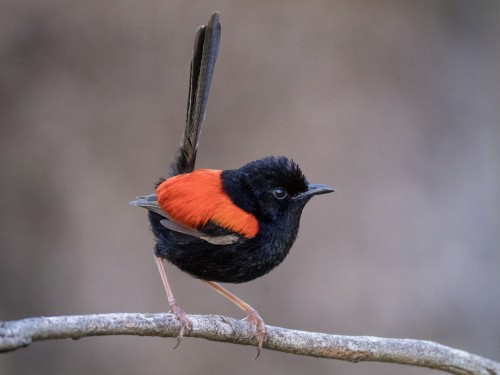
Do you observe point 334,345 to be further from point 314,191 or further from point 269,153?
point 269,153

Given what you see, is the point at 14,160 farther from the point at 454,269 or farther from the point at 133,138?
the point at 454,269

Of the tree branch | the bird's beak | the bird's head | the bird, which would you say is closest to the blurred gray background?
the bird

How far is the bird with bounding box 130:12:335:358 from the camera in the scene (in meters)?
4.52

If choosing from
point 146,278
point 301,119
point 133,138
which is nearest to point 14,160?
point 133,138

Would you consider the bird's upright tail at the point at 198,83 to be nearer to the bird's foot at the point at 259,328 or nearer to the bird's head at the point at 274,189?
the bird's head at the point at 274,189

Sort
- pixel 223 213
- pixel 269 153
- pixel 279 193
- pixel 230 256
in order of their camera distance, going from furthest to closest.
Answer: pixel 269 153 < pixel 279 193 < pixel 223 213 < pixel 230 256

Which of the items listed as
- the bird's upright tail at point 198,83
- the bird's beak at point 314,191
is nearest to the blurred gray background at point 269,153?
the bird's upright tail at point 198,83

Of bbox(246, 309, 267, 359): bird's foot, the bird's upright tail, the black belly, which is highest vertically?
the bird's upright tail

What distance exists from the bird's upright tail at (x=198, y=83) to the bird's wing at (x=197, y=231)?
0.45m

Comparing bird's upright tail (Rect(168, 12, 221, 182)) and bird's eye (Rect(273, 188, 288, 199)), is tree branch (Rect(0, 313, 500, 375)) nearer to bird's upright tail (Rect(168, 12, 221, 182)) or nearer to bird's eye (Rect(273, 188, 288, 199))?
bird's eye (Rect(273, 188, 288, 199))

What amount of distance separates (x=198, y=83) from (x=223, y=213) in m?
0.92

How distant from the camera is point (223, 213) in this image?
4598 millimetres

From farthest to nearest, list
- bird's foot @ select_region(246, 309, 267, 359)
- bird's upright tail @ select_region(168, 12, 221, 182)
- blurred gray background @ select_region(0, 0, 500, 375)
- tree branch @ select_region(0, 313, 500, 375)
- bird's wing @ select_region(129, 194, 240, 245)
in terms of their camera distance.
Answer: blurred gray background @ select_region(0, 0, 500, 375) < bird's upright tail @ select_region(168, 12, 221, 182) < bird's foot @ select_region(246, 309, 267, 359) < bird's wing @ select_region(129, 194, 240, 245) < tree branch @ select_region(0, 313, 500, 375)

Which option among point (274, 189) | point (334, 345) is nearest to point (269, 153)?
point (274, 189)
